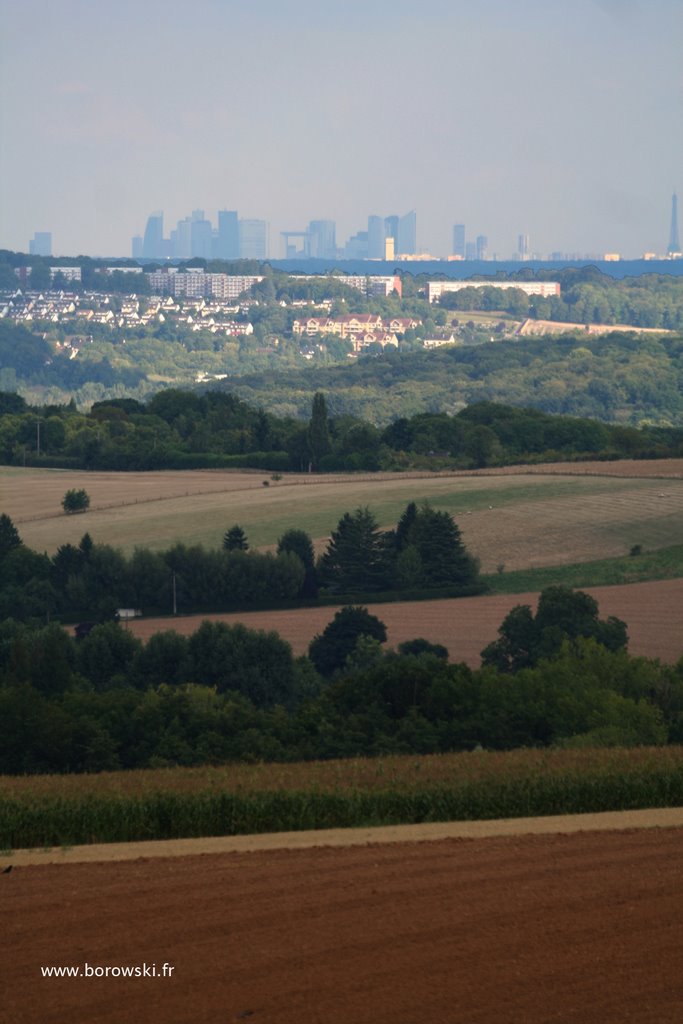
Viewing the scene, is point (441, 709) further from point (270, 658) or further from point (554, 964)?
point (554, 964)

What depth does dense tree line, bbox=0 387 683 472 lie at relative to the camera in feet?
379

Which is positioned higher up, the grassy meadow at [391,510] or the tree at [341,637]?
the grassy meadow at [391,510]

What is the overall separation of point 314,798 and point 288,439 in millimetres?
101660

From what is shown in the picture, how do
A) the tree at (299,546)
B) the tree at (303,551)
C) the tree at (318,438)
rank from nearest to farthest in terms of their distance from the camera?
the tree at (303,551) → the tree at (299,546) → the tree at (318,438)

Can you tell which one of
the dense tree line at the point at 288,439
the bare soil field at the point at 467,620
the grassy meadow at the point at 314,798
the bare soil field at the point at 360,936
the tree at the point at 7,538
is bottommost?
the bare soil field at the point at 467,620

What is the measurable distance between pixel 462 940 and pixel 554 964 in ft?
2.85

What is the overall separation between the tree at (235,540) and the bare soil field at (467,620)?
1003 cm

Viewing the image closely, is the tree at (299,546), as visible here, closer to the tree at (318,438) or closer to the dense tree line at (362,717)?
the dense tree line at (362,717)

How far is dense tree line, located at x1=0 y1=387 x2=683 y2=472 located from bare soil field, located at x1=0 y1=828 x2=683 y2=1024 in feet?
304

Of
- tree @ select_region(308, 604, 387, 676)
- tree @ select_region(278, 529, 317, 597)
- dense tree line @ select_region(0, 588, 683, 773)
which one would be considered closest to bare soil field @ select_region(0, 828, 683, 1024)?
dense tree line @ select_region(0, 588, 683, 773)

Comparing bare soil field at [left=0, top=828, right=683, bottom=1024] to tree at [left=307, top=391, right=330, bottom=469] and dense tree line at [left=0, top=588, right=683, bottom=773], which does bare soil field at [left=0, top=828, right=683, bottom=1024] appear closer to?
dense tree line at [left=0, top=588, right=683, bottom=773]

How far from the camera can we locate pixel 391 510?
279ft

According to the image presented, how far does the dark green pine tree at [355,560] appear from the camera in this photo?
71.0 meters

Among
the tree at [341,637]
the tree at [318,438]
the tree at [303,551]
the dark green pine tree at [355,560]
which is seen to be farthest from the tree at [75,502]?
the tree at [341,637]
